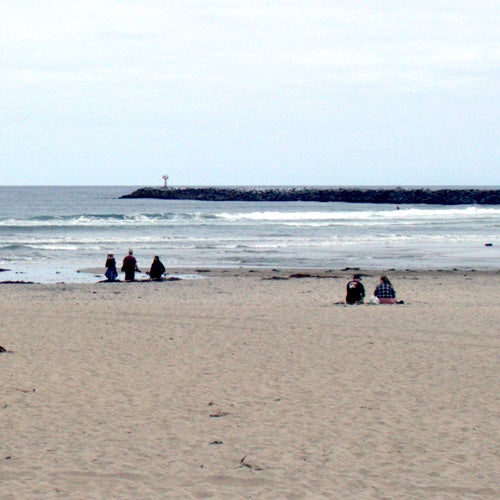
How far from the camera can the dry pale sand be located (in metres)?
6.50

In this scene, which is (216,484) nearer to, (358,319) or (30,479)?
(30,479)

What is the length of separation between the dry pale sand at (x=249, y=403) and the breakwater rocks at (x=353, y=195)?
93.5 metres

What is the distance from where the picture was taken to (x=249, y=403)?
29.4 ft

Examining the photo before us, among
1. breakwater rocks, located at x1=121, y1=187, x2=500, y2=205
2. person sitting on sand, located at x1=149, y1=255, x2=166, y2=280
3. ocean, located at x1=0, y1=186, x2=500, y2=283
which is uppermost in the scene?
breakwater rocks, located at x1=121, y1=187, x2=500, y2=205

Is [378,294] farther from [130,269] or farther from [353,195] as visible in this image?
[353,195]

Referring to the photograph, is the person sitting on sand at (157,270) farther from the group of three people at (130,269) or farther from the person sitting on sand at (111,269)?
the person sitting on sand at (111,269)

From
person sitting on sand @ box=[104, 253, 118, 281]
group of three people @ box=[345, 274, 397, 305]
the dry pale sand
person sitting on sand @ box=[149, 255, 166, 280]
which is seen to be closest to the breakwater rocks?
person sitting on sand @ box=[149, 255, 166, 280]

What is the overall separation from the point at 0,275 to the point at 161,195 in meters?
103

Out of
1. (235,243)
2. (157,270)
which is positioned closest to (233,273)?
(157,270)

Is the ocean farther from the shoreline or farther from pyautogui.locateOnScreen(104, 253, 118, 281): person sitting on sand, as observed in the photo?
pyautogui.locateOnScreen(104, 253, 118, 281): person sitting on sand

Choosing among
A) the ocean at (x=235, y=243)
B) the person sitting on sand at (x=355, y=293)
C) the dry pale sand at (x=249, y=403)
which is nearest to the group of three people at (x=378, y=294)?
the person sitting on sand at (x=355, y=293)

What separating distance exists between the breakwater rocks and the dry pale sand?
93459mm

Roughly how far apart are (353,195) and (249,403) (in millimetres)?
108533

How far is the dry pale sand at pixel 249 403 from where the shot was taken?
6.50 metres
